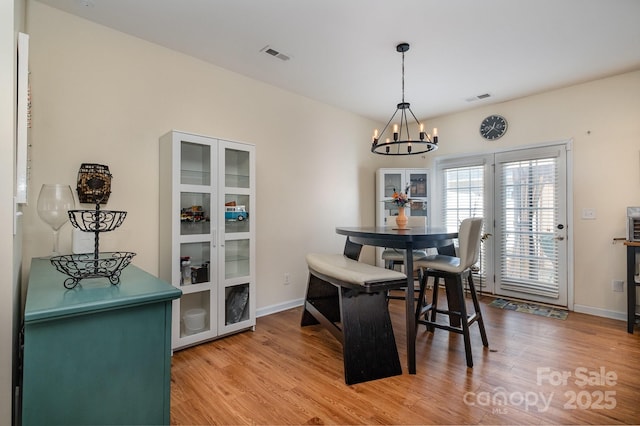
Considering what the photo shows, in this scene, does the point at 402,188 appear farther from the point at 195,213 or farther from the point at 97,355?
the point at 97,355

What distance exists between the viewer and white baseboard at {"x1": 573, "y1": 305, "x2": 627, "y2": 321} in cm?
335

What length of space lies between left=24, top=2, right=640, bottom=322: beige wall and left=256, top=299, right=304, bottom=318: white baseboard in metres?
0.05

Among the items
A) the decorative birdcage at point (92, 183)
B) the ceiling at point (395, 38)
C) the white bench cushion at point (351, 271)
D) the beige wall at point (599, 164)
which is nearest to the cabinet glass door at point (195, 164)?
the decorative birdcage at point (92, 183)

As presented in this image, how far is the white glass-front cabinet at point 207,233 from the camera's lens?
2605 millimetres

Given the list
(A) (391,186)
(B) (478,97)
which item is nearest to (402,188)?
(A) (391,186)

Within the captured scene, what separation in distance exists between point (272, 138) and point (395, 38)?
1.67 m

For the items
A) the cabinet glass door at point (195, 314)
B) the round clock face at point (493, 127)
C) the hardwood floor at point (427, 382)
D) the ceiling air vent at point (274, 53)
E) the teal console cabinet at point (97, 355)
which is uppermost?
the ceiling air vent at point (274, 53)

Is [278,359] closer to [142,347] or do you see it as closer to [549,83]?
[142,347]

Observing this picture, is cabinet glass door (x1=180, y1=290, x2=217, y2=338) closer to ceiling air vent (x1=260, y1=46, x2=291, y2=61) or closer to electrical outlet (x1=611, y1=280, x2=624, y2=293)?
ceiling air vent (x1=260, y1=46, x2=291, y2=61)

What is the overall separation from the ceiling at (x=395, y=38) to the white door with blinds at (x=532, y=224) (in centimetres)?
92

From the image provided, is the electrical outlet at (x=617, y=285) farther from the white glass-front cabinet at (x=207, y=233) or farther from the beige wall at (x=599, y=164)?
the white glass-front cabinet at (x=207, y=233)

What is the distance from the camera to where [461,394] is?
77.6 inches

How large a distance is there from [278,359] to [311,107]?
302cm

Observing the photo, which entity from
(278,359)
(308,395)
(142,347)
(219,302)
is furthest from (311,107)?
(142,347)
